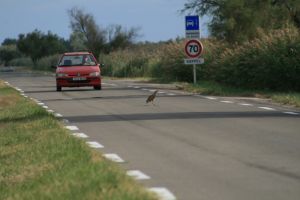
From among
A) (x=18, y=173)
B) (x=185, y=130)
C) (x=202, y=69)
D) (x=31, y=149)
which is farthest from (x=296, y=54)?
(x=18, y=173)

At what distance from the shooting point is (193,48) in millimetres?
32219

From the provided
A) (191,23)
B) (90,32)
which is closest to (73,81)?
(191,23)

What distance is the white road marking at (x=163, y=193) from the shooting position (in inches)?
320

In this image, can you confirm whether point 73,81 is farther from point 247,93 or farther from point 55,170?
point 55,170

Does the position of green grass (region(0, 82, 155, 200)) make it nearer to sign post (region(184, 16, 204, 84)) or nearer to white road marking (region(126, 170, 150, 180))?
white road marking (region(126, 170, 150, 180))

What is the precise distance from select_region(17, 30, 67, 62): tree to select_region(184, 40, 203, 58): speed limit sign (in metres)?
100

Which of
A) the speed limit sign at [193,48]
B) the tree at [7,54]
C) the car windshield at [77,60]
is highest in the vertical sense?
the speed limit sign at [193,48]

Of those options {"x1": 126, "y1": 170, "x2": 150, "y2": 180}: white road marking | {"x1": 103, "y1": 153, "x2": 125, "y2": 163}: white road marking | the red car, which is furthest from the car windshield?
{"x1": 126, "y1": 170, "x2": 150, "y2": 180}: white road marking

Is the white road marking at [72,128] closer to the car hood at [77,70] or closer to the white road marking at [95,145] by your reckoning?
the white road marking at [95,145]

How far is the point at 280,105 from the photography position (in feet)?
70.1

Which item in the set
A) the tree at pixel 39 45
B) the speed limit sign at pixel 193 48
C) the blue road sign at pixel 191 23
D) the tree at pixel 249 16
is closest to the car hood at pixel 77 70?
the speed limit sign at pixel 193 48

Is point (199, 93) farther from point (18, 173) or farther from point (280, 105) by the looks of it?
point (18, 173)

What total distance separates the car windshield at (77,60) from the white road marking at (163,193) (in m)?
25.8

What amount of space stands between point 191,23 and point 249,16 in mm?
9083
